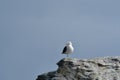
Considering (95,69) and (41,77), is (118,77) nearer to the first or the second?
(95,69)

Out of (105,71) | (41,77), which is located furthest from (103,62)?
(41,77)

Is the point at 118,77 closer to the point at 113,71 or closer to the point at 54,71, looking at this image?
the point at 113,71

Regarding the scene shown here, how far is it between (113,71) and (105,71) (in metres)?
0.71

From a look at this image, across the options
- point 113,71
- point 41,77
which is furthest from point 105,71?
point 41,77

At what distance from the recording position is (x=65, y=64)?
2739 inches

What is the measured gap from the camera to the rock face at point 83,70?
228ft

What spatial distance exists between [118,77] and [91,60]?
2.69 meters

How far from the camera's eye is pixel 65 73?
69.9 metres

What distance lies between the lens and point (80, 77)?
228ft

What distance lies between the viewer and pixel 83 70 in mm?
69500

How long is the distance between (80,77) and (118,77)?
329cm

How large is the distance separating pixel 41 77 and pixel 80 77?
3700 mm

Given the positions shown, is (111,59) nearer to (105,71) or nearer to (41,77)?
(105,71)

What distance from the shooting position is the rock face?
69438mm
